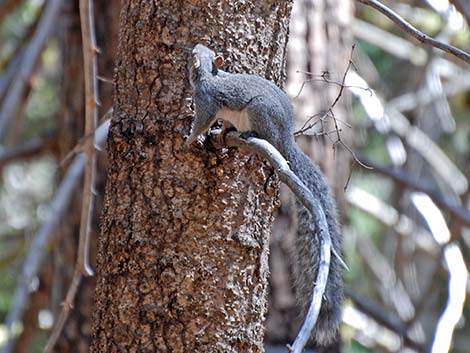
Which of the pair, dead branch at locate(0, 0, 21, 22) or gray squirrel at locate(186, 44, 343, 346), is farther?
dead branch at locate(0, 0, 21, 22)

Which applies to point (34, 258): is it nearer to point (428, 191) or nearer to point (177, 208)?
point (177, 208)

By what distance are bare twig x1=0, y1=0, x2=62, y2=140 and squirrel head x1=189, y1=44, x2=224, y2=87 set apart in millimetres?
1255

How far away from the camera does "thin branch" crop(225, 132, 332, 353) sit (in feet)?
4.06

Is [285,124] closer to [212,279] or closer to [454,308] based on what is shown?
[212,279]

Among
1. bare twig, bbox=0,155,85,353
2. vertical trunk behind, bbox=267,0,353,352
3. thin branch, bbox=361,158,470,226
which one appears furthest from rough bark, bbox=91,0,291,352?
thin branch, bbox=361,158,470,226

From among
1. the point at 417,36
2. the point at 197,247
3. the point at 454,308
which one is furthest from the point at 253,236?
the point at 454,308

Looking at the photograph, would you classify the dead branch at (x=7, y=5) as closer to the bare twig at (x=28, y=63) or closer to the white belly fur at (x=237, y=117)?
the bare twig at (x=28, y=63)

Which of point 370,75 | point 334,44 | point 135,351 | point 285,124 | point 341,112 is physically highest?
point 285,124

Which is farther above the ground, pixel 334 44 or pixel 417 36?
pixel 417 36

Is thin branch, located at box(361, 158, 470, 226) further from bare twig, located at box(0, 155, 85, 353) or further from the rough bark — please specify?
the rough bark

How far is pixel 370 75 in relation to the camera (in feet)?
13.6

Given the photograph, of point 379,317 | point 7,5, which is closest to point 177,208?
point 7,5

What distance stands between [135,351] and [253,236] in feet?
0.98

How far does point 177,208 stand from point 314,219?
31 cm
